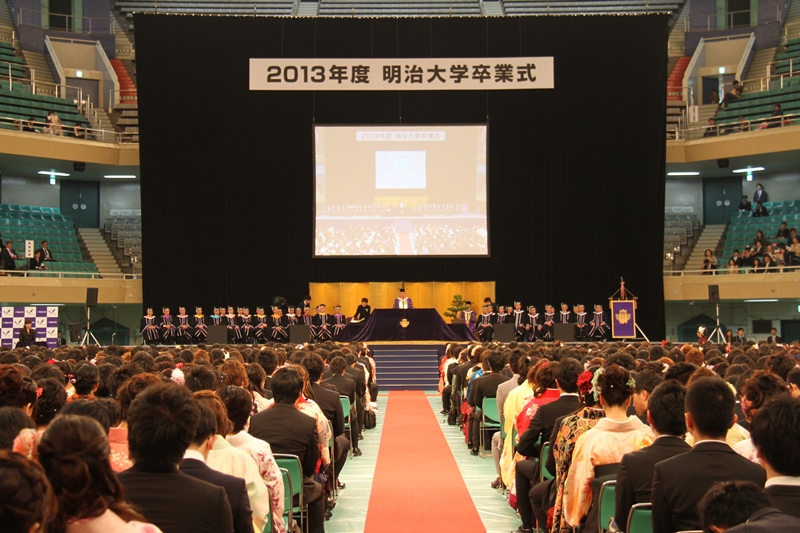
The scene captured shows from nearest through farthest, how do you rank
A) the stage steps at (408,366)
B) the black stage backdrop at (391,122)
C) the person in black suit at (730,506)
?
1. the person in black suit at (730,506)
2. the stage steps at (408,366)
3. the black stage backdrop at (391,122)

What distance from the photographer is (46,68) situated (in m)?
34.2

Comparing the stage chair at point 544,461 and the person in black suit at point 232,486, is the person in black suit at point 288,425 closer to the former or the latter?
the stage chair at point 544,461

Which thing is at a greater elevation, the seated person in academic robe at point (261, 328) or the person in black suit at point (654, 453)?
the person in black suit at point (654, 453)

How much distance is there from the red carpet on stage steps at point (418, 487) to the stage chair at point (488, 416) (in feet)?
1.57

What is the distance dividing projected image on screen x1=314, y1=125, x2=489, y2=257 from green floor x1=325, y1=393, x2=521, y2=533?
1572 cm

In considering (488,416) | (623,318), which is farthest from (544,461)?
(623,318)

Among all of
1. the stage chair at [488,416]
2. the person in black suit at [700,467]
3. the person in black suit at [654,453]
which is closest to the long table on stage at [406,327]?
the stage chair at [488,416]

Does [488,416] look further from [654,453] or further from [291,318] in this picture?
[291,318]

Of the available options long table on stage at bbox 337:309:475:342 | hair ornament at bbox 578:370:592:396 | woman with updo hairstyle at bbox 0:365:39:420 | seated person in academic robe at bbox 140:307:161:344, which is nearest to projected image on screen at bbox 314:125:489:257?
long table on stage at bbox 337:309:475:342

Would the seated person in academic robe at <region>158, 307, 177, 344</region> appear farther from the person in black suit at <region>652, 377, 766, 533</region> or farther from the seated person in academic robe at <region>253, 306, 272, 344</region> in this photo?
the person in black suit at <region>652, 377, 766, 533</region>

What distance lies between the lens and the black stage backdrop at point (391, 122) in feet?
94.9

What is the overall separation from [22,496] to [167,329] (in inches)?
1042

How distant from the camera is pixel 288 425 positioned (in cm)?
567

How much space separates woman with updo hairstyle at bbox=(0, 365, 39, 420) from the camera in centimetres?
439
